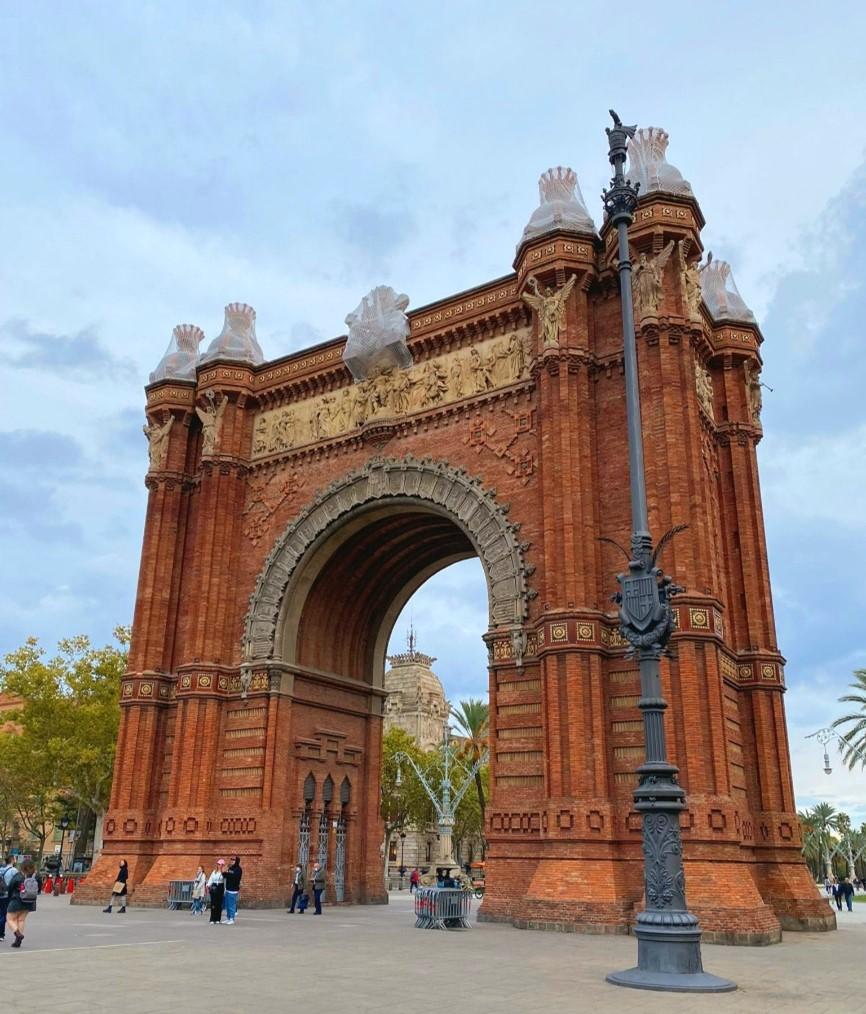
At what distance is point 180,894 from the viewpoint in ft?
77.8

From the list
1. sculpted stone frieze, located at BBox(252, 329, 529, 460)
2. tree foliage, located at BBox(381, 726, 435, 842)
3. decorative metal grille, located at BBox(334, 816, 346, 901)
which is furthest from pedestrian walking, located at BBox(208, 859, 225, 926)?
tree foliage, located at BBox(381, 726, 435, 842)

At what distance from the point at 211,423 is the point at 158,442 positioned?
2.43 meters

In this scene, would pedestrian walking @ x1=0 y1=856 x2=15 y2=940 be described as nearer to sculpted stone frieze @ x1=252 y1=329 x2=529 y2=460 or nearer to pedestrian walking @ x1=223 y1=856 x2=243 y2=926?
pedestrian walking @ x1=223 y1=856 x2=243 y2=926

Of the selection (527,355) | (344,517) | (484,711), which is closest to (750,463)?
(527,355)

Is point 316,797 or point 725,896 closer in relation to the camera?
point 725,896

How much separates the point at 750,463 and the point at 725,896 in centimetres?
1228

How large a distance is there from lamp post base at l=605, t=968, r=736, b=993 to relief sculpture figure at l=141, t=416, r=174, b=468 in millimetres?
23329

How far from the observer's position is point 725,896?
17172 mm

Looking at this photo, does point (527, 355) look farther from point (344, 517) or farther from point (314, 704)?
point (314, 704)

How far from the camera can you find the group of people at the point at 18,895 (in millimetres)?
14500

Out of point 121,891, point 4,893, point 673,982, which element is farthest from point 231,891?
point 673,982

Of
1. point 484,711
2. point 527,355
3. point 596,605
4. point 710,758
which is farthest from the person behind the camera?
point 484,711

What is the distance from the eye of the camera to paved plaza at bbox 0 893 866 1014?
371 inches

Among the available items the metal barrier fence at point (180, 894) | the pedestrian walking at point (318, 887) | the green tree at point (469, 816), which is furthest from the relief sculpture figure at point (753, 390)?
the green tree at point (469, 816)
